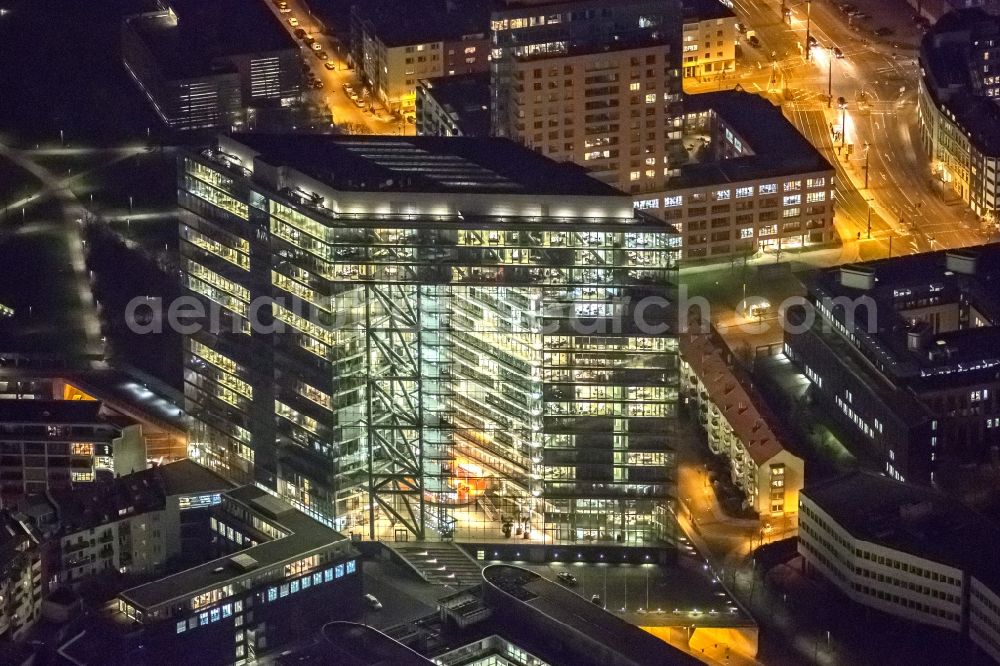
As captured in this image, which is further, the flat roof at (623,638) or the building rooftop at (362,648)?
the flat roof at (623,638)

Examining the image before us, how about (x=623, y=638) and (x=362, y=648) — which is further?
(x=623, y=638)

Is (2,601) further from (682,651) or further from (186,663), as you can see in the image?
(682,651)

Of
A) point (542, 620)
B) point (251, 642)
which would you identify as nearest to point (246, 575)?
point (251, 642)

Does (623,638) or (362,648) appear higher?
(362,648)

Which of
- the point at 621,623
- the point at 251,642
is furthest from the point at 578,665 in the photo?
the point at 251,642

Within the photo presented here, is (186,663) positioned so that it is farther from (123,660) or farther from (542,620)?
(542,620)

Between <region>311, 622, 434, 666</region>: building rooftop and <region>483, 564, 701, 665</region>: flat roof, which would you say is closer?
<region>311, 622, 434, 666</region>: building rooftop

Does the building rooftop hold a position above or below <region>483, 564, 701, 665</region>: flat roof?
above

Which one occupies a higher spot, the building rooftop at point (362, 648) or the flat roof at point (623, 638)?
the building rooftop at point (362, 648)
